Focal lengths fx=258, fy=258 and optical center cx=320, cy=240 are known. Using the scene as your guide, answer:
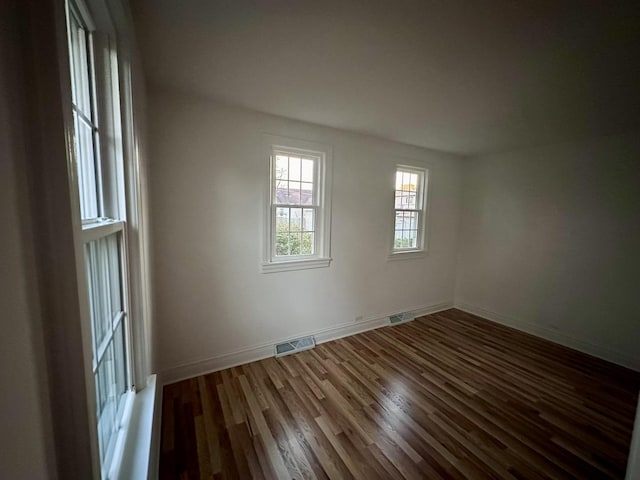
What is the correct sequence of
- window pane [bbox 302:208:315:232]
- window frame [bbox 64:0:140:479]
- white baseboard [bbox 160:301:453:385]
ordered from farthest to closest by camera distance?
window pane [bbox 302:208:315:232]
white baseboard [bbox 160:301:453:385]
window frame [bbox 64:0:140:479]

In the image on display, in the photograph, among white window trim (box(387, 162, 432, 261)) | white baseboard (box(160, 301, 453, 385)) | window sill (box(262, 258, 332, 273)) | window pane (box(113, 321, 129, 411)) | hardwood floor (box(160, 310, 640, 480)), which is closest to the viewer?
window pane (box(113, 321, 129, 411))

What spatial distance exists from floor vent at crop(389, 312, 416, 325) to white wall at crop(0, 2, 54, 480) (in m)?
3.57

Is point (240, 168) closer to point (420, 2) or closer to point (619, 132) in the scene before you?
point (420, 2)

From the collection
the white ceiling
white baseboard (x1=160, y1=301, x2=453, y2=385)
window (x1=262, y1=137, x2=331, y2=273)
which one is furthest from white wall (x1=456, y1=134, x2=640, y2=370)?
window (x1=262, y1=137, x2=331, y2=273)

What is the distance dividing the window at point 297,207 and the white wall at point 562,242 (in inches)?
102

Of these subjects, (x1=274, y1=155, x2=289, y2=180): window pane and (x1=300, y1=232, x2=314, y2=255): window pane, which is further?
(x1=300, y1=232, x2=314, y2=255): window pane

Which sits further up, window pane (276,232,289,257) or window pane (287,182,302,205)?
window pane (287,182,302,205)

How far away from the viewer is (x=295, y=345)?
2.82 meters

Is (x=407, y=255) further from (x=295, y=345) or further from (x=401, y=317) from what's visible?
(x=295, y=345)

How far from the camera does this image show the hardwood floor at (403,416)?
1577 millimetres

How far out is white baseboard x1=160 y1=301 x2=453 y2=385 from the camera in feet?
7.52

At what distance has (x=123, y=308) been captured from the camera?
123 cm

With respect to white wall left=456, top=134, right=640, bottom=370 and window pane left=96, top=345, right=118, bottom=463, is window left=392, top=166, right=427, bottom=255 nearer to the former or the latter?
white wall left=456, top=134, right=640, bottom=370

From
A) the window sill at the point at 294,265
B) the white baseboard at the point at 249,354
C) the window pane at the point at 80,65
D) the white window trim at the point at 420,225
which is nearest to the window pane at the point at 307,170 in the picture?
the window sill at the point at 294,265
